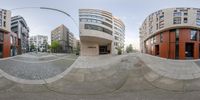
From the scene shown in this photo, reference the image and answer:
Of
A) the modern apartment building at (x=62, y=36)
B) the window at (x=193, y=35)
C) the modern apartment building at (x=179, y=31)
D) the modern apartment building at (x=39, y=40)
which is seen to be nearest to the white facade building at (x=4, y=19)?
the modern apartment building at (x=62, y=36)

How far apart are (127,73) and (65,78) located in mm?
3458

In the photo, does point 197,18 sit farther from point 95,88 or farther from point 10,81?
point 10,81

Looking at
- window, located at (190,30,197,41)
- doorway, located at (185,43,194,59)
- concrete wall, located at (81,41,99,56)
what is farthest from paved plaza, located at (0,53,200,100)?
concrete wall, located at (81,41,99,56)

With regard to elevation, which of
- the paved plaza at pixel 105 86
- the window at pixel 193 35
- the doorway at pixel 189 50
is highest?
the window at pixel 193 35

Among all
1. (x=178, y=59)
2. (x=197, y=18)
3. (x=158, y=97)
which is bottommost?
(x=158, y=97)

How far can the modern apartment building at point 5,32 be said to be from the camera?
712 cm

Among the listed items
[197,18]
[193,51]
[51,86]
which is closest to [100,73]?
[51,86]

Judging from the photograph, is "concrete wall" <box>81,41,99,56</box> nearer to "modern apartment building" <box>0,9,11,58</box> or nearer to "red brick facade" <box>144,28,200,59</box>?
"modern apartment building" <box>0,9,11,58</box>

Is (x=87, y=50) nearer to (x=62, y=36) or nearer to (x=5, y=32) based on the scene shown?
(x=62, y=36)

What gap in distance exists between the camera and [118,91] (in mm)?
5266

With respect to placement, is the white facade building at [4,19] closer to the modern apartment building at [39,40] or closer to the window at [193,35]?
the modern apartment building at [39,40]

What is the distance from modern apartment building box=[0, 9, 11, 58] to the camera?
7.12m

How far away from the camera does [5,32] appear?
834cm

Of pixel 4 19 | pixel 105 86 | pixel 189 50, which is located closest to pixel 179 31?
pixel 189 50
